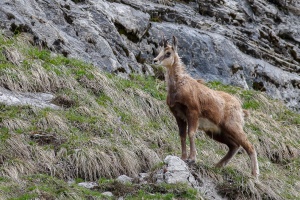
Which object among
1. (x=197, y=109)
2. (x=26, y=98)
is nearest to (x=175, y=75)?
(x=197, y=109)

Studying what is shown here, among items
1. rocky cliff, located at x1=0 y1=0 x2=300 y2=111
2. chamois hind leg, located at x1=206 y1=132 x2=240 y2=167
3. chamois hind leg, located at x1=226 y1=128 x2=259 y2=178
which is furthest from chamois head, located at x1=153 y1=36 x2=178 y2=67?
rocky cliff, located at x1=0 y1=0 x2=300 y2=111

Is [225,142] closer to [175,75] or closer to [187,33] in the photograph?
[175,75]

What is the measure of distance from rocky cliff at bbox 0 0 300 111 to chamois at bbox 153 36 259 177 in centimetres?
502

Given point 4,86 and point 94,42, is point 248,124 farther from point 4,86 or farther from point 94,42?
point 4,86

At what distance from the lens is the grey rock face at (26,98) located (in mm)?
11758

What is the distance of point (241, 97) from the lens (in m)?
17.8

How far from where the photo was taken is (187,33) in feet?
62.4

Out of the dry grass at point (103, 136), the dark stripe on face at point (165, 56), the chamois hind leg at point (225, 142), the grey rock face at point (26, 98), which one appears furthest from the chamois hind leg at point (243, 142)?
the grey rock face at point (26, 98)

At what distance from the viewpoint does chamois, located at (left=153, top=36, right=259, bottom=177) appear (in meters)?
10.6

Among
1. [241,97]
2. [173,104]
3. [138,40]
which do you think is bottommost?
[241,97]

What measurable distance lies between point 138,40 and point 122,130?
6408 mm

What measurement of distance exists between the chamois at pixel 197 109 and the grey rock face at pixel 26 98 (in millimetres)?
3040

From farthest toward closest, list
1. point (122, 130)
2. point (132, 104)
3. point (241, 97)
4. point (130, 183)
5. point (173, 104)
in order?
point (241, 97) → point (132, 104) → point (122, 130) → point (173, 104) → point (130, 183)

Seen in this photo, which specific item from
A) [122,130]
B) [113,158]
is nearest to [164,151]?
[122,130]
